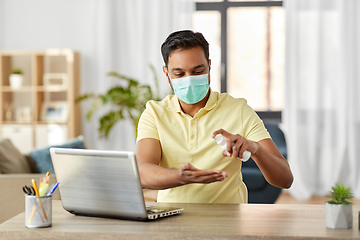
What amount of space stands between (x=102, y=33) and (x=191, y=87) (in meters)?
3.54

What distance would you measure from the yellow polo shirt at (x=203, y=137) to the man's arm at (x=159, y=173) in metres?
0.04

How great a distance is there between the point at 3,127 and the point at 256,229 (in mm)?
4240

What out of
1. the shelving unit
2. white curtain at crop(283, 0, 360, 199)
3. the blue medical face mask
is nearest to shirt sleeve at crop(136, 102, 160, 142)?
the blue medical face mask

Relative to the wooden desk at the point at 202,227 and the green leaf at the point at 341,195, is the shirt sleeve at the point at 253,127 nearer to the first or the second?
the wooden desk at the point at 202,227

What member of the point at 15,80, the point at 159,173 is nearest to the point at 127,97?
the point at 15,80

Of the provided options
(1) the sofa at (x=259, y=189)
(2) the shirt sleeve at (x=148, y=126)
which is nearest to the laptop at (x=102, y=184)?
(2) the shirt sleeve at (x=148, y=126)

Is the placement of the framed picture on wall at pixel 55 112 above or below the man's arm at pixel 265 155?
below

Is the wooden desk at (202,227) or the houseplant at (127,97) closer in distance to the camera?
the wooden desk at (202,227)

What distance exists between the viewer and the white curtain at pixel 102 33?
4.85m

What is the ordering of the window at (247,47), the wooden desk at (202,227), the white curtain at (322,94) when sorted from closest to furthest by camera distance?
the wooden desk at (202,227) < the white curtain at (322,94) < the window at (247,47)

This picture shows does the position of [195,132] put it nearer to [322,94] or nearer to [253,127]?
[253,127]

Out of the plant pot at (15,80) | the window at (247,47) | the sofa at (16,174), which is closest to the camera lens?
the sofa at (16,174)

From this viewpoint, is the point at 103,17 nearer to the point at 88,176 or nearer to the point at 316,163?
the point at 316,163

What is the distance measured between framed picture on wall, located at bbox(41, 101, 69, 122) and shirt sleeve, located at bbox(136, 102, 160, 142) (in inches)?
132
